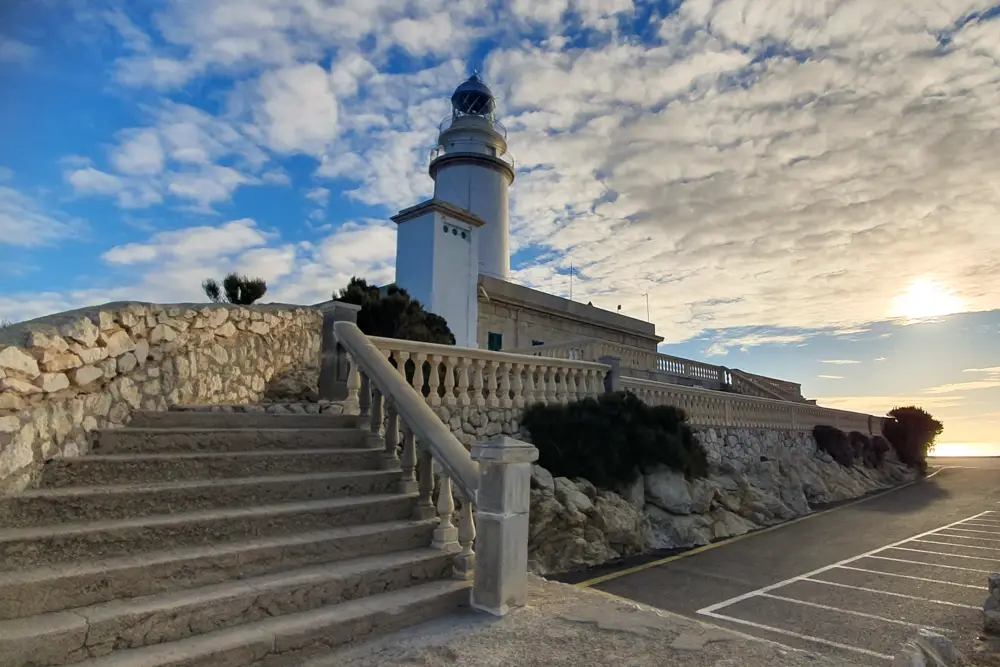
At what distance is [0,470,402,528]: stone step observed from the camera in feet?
11.4

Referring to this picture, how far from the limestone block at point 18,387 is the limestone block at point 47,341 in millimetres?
256

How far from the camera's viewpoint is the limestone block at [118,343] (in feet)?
15.0

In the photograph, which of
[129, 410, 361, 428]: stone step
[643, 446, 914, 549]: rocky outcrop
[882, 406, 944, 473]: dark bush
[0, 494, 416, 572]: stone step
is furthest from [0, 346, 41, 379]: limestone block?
[882, 406, 944, 473]: dark bush

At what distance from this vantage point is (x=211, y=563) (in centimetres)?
348

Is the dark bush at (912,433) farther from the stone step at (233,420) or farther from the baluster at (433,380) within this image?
the stone step at (233,420)

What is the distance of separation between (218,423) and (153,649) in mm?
2532

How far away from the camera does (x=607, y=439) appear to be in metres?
9.92

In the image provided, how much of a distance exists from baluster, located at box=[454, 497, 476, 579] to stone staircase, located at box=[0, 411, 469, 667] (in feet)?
0.33

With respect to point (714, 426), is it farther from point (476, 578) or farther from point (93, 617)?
point (93, 617)

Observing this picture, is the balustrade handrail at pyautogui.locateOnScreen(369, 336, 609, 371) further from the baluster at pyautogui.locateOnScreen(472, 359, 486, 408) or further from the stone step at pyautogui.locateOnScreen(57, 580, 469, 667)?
the stone step at pyautogui.locateOnScreen(57, 580, 469, 667)

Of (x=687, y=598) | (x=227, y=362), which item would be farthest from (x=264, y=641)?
(x=687, y=598)

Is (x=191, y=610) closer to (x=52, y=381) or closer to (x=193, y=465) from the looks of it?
(x=193, y=465)

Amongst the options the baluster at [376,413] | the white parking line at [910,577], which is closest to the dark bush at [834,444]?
the white parking line at [910,577]

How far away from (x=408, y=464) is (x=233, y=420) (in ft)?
5.70
